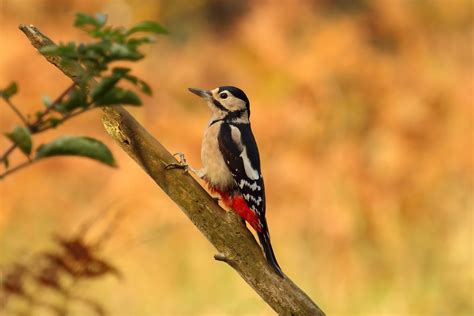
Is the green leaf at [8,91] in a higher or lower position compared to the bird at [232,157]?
lower

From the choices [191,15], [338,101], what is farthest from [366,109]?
[191,15]

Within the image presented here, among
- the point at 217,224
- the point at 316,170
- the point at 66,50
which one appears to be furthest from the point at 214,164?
the point at 316,170

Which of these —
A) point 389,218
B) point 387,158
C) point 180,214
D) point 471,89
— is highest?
point 471,89

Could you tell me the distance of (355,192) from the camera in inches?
291

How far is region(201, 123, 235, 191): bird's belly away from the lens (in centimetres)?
312

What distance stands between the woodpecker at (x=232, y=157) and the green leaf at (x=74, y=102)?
6.24 ft

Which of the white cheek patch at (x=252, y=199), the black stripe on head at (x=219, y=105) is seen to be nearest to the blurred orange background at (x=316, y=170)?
the black stripe on head at (x=219, y=105)

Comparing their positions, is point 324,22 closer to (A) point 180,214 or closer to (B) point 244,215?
(A) point 180,214

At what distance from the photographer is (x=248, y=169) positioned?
312 cm

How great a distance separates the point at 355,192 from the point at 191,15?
4229 mm

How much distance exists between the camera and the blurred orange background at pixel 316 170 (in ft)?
21.6

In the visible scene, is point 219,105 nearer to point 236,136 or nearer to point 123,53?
point 236,136

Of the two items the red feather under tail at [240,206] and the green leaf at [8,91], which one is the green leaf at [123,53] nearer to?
the green leaf at [8,91]

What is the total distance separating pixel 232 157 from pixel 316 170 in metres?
4.38
